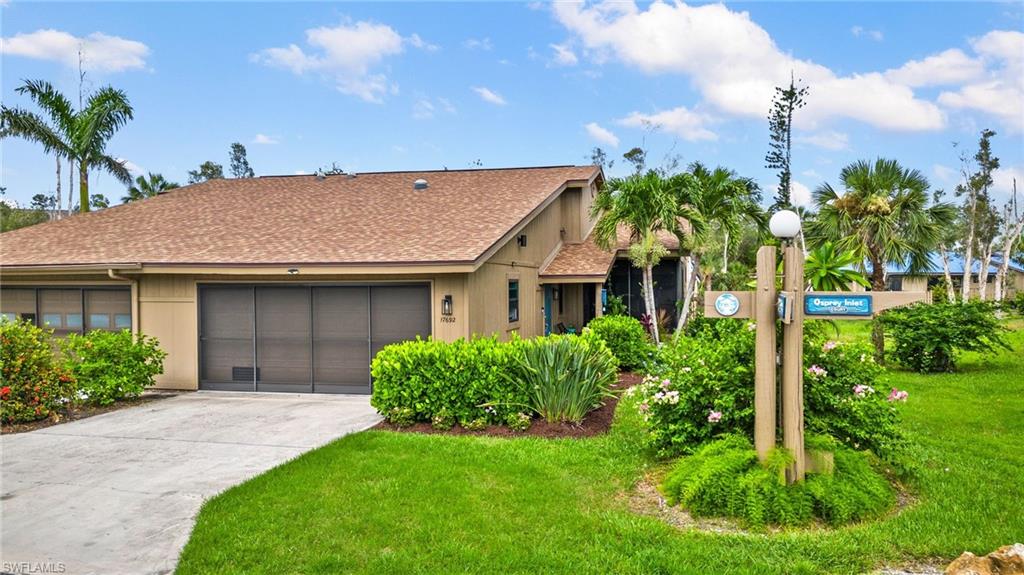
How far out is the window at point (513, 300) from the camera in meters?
12.9

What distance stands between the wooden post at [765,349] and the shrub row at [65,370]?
9.33 metres

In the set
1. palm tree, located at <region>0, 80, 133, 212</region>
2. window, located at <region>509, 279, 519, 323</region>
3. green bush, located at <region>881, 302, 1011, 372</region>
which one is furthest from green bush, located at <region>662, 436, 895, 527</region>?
palm tree, located at <region>0, 80, 133, 212</region>

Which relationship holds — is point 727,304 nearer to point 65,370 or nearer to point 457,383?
point 457,383

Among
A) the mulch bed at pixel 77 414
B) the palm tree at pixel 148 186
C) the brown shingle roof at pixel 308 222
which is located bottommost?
the mulch bed at pixel 77 414

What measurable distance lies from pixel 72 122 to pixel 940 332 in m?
23.6

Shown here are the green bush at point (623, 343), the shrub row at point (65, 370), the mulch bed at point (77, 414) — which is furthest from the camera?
the green bush at point (623, 343)

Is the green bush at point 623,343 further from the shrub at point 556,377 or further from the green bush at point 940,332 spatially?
the green bush at point 940,332

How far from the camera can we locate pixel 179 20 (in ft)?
64.5

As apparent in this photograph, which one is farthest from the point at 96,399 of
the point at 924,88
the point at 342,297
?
the point at 924,88

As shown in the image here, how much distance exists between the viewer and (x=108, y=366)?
10.2m

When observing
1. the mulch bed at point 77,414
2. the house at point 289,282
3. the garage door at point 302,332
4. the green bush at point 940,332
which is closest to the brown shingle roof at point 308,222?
the house at point 289,282

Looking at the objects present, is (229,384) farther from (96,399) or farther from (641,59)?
(641,59)

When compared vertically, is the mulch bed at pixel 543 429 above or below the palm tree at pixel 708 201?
below

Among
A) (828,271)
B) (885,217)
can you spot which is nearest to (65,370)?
(828,271)
